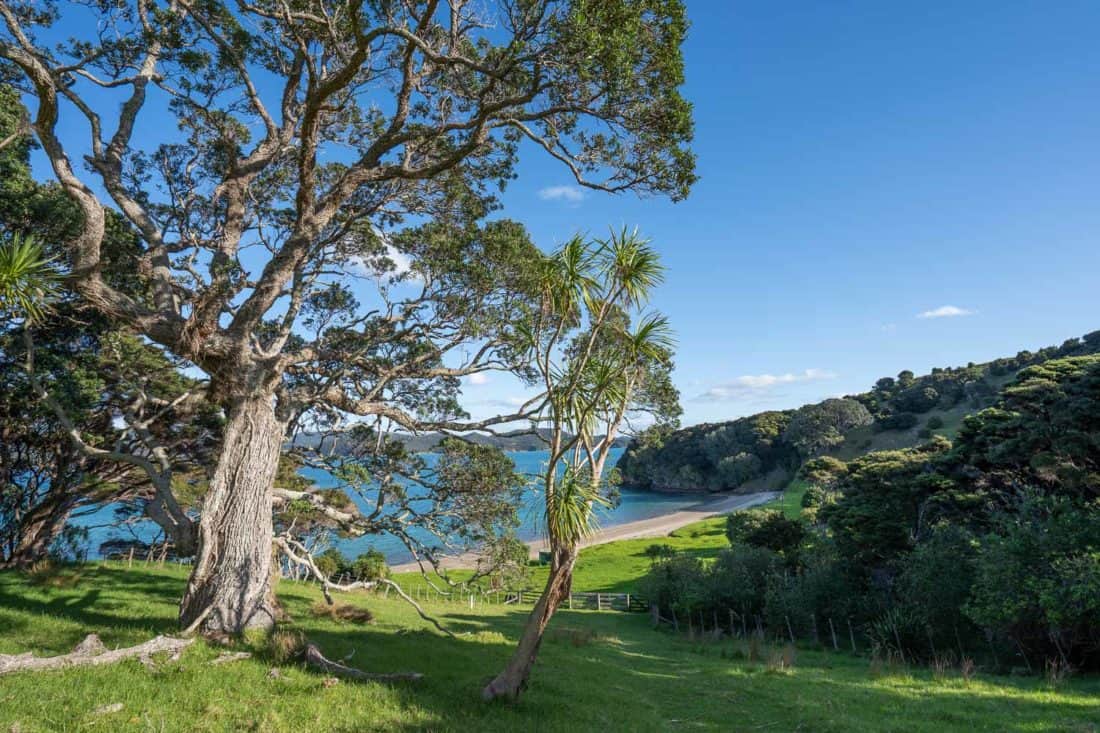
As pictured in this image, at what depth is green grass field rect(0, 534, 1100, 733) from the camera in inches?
241

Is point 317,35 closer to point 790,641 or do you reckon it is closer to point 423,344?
point 423,344

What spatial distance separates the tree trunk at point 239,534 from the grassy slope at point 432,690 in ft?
3.05

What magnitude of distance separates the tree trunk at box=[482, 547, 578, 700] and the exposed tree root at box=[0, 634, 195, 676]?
14.8ft

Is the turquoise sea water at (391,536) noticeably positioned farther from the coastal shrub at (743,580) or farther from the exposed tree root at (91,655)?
the coastal shrub at (743,580)

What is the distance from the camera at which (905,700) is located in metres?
11.3

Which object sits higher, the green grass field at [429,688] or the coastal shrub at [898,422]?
the coastal shrub at [898,422]

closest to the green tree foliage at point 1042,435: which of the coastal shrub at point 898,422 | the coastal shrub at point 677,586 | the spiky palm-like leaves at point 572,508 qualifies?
the coastal shrub at point 677,586

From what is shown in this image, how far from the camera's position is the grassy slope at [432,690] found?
610 centimetres

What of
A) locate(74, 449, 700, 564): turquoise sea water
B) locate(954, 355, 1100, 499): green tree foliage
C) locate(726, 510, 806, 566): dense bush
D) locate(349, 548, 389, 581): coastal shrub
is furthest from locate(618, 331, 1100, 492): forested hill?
locate(954, 355, 1100, 499): green tree foliage

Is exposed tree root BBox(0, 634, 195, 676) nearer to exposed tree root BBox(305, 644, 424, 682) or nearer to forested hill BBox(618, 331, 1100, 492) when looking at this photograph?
exposed tree root BBox(305, 644, 424, 682)

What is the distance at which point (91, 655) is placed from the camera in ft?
23.8

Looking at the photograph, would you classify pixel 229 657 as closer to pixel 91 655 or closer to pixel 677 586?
pixel 91 655

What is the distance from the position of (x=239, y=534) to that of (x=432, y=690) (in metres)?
4.54

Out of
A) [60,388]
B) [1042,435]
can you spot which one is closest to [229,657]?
[60,388]
